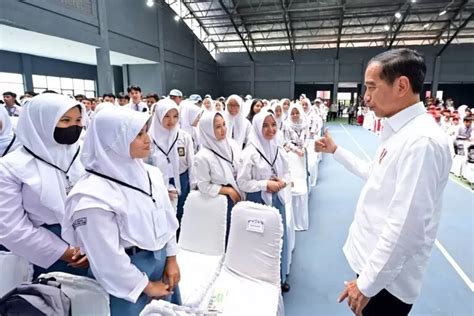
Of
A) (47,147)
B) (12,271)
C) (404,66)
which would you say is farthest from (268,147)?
(12,271)

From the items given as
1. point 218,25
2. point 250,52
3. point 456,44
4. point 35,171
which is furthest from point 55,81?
point 456,44

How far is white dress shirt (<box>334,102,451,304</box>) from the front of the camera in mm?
1015

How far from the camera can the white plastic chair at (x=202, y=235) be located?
1808mm

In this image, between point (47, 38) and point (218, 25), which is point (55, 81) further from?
point (218, 25)

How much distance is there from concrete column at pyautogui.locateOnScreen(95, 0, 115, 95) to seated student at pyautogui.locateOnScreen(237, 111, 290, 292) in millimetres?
7990

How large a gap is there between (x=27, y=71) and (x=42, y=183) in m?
11.7

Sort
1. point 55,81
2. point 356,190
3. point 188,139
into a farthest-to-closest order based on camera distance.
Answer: point 55,81, point 356,190, point 188,139

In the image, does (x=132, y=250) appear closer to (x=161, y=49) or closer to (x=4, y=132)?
(x=4, y=132)

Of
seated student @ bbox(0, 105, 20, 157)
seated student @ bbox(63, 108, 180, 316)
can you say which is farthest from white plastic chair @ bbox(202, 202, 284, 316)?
seated student @ bbox(0, 105, 20, 157)

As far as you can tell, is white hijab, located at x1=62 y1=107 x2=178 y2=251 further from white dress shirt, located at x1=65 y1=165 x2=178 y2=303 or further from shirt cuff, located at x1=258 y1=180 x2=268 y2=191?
shirt cuff, located at x1=258 y1=180 x2=268 y2=191

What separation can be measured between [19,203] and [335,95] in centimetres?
1874

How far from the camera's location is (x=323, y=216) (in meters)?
3.93

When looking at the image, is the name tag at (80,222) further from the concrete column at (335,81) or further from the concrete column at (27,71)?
the concrete column at (335,81)

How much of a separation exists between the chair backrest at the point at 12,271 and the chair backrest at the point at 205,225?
0.91 m
